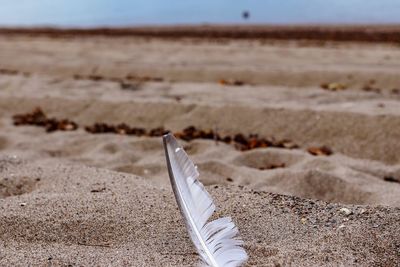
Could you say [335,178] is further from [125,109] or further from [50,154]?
[125,109]

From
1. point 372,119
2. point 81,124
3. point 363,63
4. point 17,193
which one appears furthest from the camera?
point 363,63

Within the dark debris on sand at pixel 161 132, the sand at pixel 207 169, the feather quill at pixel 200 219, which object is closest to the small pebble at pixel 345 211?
the sand at pixel 207 169

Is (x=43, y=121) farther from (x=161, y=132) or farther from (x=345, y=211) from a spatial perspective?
(x=345, y=211)

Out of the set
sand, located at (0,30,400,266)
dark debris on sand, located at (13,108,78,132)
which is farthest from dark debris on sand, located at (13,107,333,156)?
sand, located at (0,30,400,266)

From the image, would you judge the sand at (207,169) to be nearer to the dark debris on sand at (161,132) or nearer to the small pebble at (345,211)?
the small pebble at (345,211)

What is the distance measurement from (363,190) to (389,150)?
3.68 feet

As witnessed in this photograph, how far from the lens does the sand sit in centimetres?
237

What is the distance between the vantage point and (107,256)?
2305mm

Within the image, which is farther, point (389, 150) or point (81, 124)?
point (81, 124)

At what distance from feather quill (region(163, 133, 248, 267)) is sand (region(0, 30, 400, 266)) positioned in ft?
0.31

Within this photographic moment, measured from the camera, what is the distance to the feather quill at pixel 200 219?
2.14m

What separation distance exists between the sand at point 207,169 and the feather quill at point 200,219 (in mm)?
95

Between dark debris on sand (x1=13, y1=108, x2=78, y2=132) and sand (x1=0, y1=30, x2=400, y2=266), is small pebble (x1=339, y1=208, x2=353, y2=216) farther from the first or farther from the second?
dark debris on sand (x1=13, y1=108, x2=78, y2=132)

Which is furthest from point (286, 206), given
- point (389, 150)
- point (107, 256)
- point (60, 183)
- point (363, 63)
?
point (363, 63)
